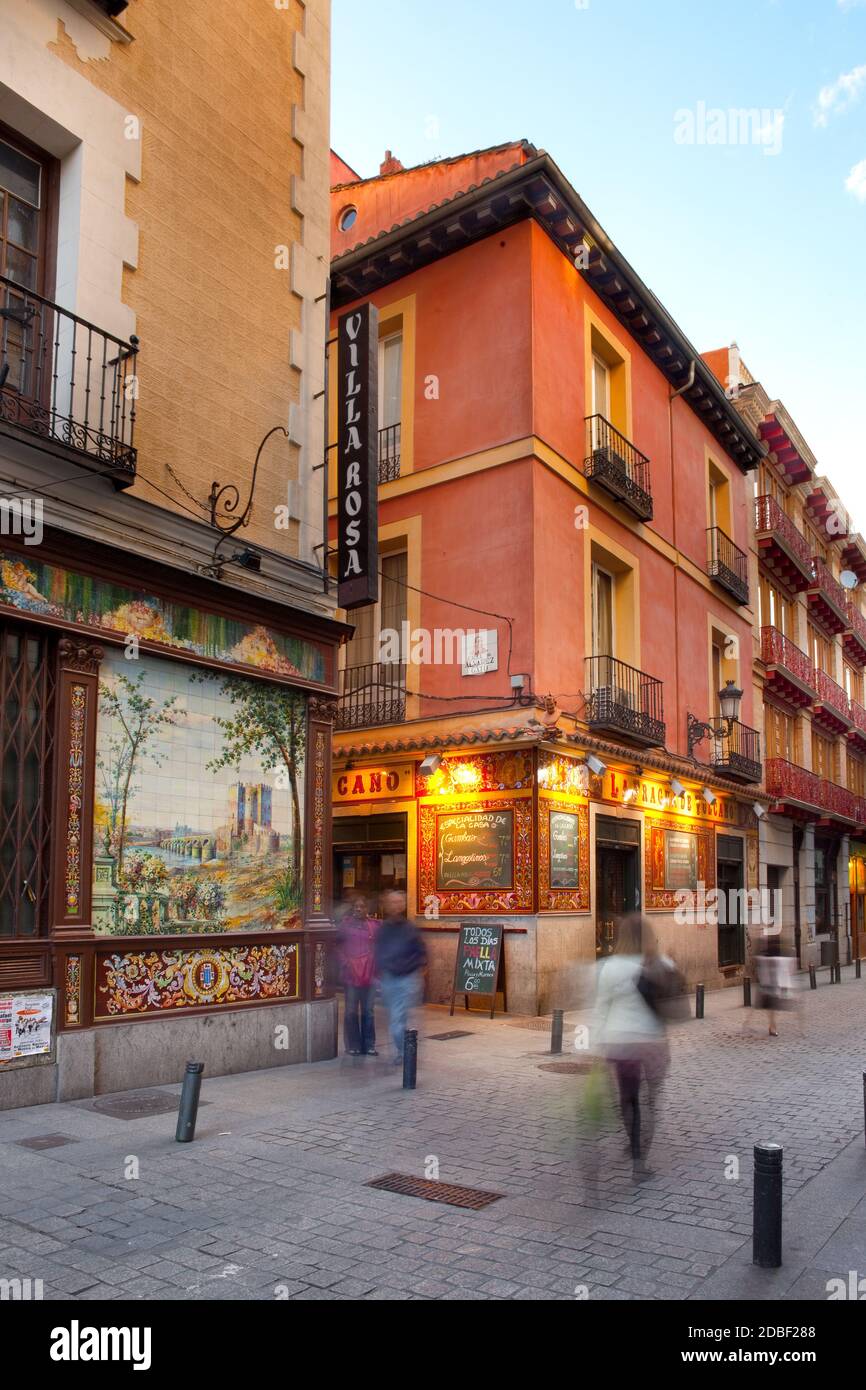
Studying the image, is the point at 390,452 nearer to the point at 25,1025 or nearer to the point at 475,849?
the point at 475,849

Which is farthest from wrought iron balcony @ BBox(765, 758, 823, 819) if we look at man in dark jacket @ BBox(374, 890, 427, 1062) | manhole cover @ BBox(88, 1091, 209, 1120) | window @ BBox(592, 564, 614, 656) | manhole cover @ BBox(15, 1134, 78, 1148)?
manhole cover @ BBox(15, 1134, 78, 1148)

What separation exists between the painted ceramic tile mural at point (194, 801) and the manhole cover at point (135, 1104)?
139 centimetres

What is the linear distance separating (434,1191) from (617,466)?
14.3 m

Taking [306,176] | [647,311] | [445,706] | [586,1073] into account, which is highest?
→ [647,311]

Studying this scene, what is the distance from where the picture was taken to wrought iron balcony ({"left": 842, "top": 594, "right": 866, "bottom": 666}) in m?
37.9

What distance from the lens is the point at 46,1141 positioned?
7.71 metres

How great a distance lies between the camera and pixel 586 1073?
11.3m

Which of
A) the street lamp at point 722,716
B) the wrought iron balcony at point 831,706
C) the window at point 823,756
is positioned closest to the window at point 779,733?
the wrought iron balcony at point 831,706

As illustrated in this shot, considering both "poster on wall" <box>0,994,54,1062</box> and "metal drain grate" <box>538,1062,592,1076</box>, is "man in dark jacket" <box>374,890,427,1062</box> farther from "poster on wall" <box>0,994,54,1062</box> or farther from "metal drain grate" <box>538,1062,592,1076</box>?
"poster on wall" <box>0,994,54,1062</box>

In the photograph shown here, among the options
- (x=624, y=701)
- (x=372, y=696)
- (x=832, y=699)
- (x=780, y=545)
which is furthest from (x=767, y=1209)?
(x=832, y=699)
